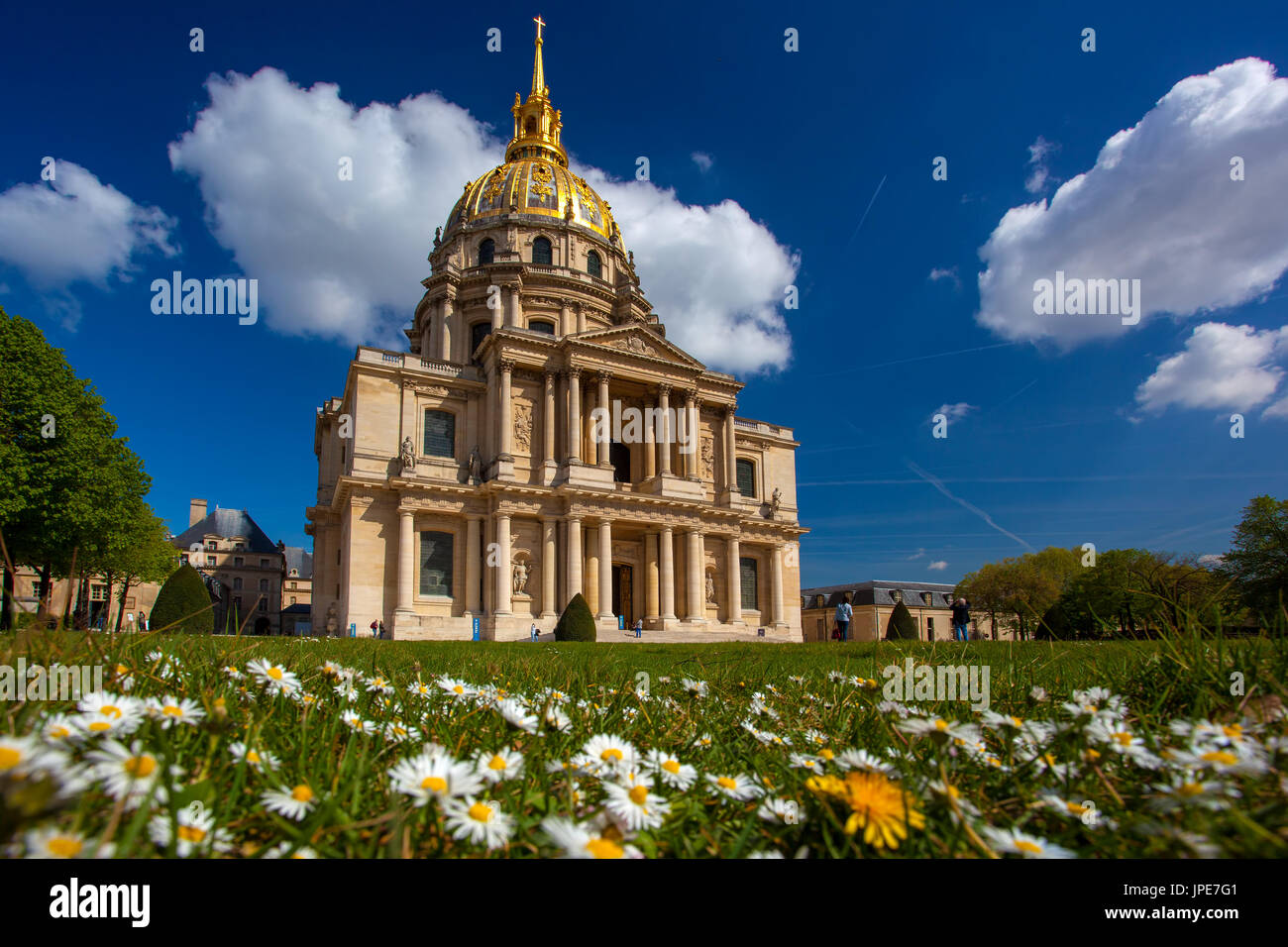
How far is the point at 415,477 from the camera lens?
106ft

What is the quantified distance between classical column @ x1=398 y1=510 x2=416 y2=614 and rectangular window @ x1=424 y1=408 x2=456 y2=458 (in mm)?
4331

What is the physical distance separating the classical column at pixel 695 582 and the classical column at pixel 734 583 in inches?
87.1

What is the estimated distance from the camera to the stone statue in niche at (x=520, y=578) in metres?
32.8

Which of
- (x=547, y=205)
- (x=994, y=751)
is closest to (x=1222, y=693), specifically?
(x=994, y=751)

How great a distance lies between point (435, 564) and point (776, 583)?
20.2m

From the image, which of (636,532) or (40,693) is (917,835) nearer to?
(40,693)

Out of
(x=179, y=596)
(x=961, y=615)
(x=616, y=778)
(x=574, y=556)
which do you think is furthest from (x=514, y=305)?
(x=616, y=778)

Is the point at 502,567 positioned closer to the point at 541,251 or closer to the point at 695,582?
the point at 695,582

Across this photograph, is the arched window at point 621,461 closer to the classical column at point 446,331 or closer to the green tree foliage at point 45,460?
the classical column at point 446,331

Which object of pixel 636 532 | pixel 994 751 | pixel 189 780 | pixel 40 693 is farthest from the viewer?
pixel 636 532

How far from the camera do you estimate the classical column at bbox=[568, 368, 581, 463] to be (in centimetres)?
3478

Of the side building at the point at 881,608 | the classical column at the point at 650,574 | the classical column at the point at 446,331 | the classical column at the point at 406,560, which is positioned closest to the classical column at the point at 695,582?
the classical column at the point at 650,574

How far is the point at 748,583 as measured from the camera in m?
41.5
